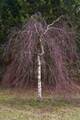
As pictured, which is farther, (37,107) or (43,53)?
(43,53)

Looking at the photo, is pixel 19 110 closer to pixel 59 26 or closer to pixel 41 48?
pixel 41 48

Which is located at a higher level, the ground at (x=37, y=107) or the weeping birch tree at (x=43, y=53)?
the weeping birch tree at (x=43, y=53)

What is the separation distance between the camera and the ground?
1123 centimetres

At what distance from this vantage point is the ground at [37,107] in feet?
36.8

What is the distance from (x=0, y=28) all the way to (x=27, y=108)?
6812 millimetres

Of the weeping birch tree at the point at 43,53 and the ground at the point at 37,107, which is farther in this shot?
the weeping birch tree at the point at 43,53

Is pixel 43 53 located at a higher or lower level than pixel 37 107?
higher

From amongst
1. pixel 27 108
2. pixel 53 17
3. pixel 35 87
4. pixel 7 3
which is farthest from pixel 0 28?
pixel 27 108

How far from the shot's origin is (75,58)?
52.3ft

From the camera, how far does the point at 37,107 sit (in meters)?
12.7

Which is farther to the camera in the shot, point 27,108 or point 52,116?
point 27,108

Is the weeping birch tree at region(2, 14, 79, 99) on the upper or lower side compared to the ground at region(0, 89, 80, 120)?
upper

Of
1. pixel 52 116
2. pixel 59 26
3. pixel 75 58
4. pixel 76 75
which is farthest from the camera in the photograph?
pixel 76 75

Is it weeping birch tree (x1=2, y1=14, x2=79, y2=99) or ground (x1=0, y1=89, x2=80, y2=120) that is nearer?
ground (x1=0, y1=89, x2=80, y2=120)
